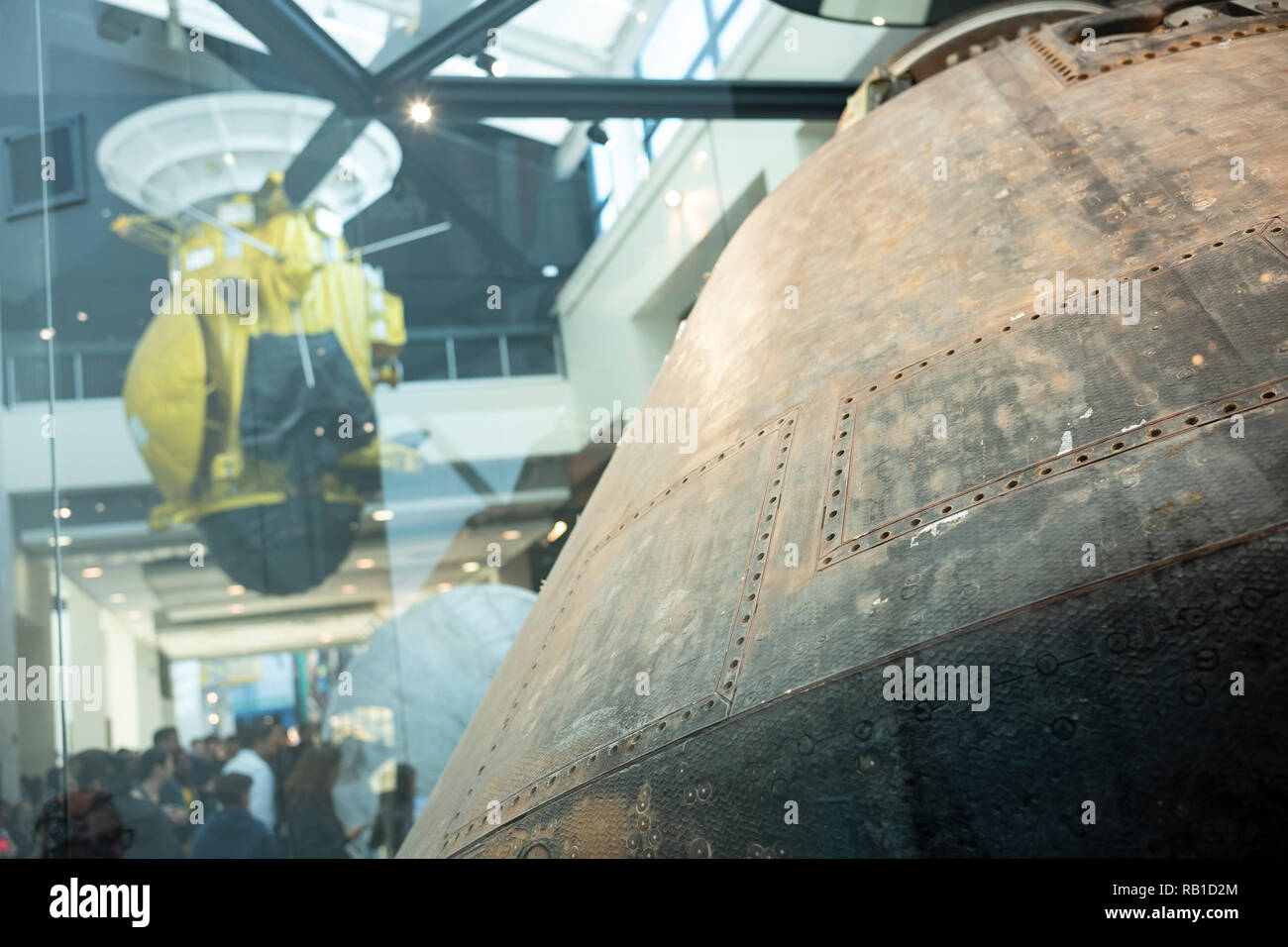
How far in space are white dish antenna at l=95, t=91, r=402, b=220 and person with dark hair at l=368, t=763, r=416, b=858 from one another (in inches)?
149

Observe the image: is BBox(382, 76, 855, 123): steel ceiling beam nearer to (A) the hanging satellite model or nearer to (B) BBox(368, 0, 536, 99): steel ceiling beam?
(B) BBox(368, 0, 536, 99): steel ceiling beam

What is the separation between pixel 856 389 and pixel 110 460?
19.3 ft

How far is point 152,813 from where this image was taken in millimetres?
4895

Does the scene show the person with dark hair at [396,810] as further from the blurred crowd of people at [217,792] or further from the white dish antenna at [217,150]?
the white dish antenna at [217,150]

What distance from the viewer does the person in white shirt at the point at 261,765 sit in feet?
19.3

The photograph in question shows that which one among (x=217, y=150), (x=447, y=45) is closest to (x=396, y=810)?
(x=217, y=150)

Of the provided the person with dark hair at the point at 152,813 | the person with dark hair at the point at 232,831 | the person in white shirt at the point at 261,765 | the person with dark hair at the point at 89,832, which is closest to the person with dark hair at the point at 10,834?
the person with dark hair at the point at 89,832

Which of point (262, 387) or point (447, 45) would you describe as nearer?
point (447, 45)

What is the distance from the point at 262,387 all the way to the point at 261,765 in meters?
2.41

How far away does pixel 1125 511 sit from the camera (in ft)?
4.75

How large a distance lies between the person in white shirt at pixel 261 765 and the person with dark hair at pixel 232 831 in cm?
122

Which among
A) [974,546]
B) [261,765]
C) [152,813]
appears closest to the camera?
[974,546]

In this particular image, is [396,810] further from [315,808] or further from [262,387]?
A: [262,387]
